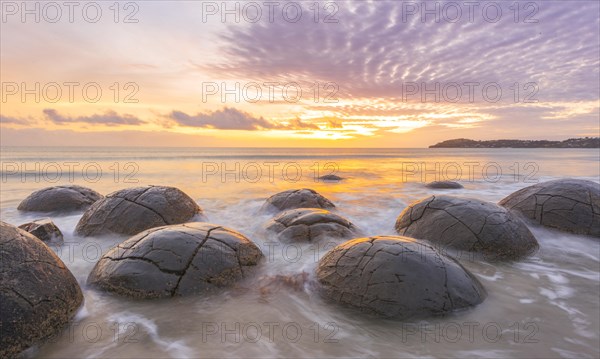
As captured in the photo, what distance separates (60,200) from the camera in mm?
8047

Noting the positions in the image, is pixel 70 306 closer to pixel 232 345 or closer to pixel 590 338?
pixel 232 345

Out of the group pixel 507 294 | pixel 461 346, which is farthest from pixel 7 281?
pixel 507 294

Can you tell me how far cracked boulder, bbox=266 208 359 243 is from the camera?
18.4 ft

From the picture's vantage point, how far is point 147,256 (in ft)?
12.6

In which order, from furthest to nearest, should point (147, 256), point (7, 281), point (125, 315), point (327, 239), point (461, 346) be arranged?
point (327, 239), point (147, 256), point (125, 315), point (461, 346), point (7, 281)

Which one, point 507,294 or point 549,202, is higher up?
point 549,202

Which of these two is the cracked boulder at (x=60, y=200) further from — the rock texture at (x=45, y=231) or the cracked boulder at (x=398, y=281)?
the cracked boulder at (x=398, y=281)

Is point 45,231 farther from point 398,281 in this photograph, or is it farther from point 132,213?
point 398,281

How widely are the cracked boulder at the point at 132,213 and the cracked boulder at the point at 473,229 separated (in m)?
4.22

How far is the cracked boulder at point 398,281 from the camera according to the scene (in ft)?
10.9

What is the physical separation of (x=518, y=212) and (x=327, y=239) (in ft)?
12.6

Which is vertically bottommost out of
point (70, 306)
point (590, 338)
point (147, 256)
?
point (590, 338)

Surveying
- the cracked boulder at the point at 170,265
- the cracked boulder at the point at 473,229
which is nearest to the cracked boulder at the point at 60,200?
the cracked boulder at the point at 170,265

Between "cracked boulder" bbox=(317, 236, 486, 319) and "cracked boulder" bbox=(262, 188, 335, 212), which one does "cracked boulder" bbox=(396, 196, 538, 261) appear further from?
"cracked boulder" bbox=(262, 188, 335, 212)
